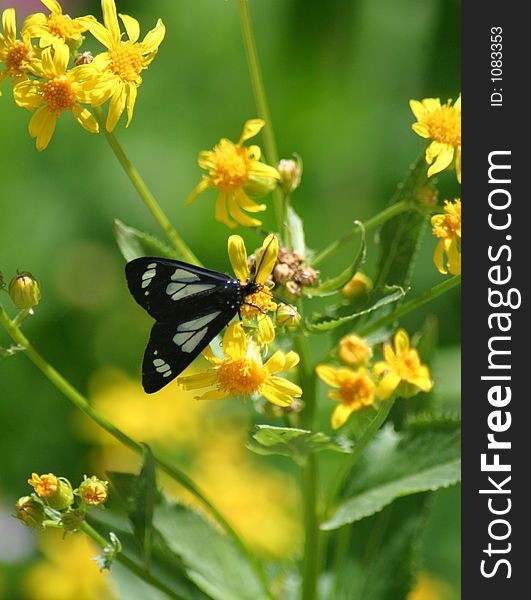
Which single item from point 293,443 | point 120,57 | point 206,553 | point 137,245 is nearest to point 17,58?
point 120,57

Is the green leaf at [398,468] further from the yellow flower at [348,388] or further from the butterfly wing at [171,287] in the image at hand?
the butterfly wing at [171,287]

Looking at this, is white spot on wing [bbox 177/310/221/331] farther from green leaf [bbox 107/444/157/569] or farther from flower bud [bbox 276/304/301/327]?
green leaf [bbox 107/444/157/569]

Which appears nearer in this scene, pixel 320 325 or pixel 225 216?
pixel 320 325

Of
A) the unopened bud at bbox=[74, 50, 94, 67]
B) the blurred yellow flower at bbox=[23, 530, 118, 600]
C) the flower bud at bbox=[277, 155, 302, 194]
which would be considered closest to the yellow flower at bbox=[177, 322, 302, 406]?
the flower bud at bbox=[277, 155, 302, 194]

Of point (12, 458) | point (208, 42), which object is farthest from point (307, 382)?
point (208, 42)

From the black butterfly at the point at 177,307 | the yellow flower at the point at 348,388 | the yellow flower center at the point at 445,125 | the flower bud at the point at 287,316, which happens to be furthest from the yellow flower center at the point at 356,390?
the yellow flower center at the point at 445,125

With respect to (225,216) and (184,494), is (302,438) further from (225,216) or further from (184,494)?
(184,494)

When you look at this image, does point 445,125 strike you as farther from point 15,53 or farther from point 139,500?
point 139,500
